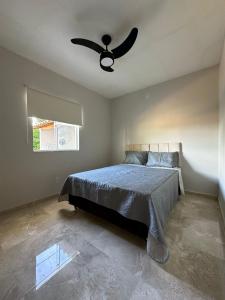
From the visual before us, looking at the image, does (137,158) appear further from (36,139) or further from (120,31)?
(120,31)

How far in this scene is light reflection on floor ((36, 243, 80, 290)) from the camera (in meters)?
1.20

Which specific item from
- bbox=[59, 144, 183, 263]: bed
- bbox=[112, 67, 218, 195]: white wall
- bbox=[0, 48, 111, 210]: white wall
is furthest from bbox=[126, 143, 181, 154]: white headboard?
bbox=[59, 144, 183, 263]: bed

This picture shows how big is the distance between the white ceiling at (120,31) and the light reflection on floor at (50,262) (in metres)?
2.79

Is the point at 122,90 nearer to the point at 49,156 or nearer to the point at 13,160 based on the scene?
the point at 49,156

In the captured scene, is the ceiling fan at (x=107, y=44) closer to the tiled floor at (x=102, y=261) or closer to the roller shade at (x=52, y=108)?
the roller shade at (x=52, y=108)

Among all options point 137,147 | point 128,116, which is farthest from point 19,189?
point 128,116

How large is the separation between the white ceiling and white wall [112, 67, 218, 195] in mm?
435

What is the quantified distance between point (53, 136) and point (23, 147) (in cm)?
80

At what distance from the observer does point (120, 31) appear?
1.93m

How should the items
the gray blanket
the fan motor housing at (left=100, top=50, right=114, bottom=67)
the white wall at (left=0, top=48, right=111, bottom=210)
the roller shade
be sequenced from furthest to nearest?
the roller shade
the white wall at (left=0, top=48, right=111, bottom=210)
the fan motor housing at (left=100, top=50, right=114, bottom=67)
the gray blanket

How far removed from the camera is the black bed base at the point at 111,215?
1612 millimetres

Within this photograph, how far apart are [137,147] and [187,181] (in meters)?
1.54

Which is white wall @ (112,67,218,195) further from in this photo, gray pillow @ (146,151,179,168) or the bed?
the bed

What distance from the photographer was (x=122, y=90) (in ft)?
13.2
